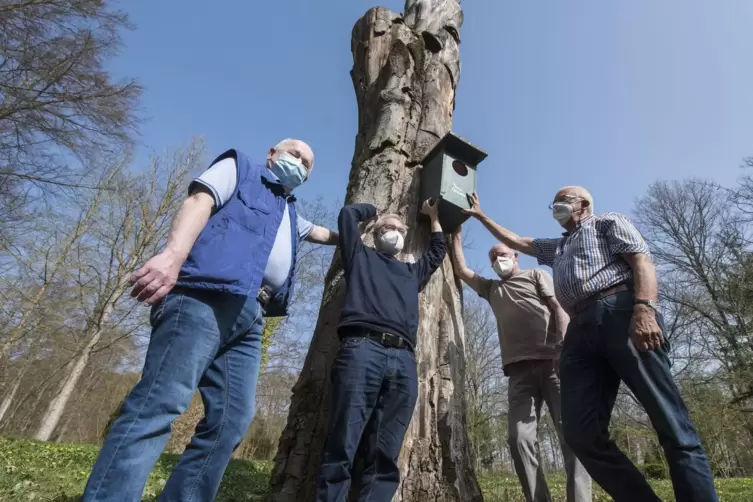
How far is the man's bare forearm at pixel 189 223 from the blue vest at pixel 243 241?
0.07 meters

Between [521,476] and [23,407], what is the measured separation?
2799 centimetres

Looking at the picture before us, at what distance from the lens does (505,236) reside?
11.8ft

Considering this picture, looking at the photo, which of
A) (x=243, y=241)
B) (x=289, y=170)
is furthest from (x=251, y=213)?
(x=289, y=170)

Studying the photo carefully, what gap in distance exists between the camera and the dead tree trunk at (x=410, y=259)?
2.51 meters

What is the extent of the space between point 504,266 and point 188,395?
9.33 ft

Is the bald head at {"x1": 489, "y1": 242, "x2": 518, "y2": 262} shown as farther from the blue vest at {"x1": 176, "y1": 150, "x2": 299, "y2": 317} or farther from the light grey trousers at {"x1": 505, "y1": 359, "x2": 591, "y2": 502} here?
the blue vest at {"x1": 176, "y1": 150, "x2": 299, "y2": 317}

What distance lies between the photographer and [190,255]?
175cm

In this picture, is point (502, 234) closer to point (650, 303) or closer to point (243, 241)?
point (650, 303)

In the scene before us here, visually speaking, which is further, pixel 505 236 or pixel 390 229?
pixel 505 236

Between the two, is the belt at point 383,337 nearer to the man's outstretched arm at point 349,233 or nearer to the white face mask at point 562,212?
the man's outstretched arm at point 349,233

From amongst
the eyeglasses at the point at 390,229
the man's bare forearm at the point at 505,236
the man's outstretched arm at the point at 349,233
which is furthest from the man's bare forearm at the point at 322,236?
the man's bare forearm at the point at 505,236

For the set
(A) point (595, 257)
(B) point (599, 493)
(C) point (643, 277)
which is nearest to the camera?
(C) point (643, 277)

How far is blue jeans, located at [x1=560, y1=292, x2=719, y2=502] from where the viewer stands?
6.51 ft

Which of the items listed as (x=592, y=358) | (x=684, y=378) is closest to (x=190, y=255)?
(x=592, y=358)
